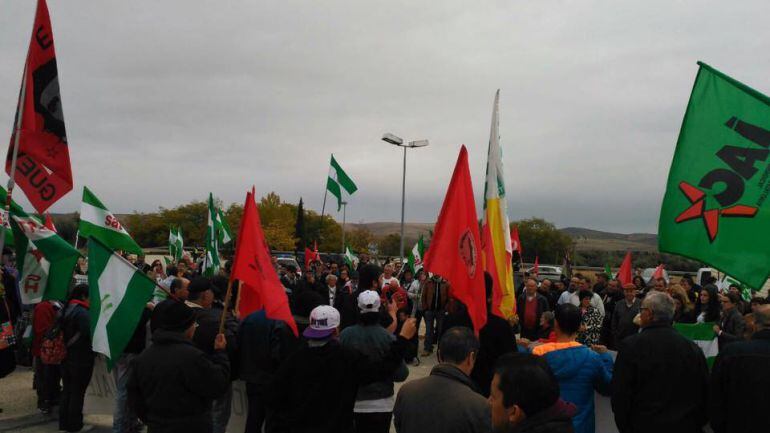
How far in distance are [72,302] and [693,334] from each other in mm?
7026

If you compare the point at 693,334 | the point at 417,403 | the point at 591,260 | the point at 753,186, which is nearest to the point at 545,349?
the point at 417,403

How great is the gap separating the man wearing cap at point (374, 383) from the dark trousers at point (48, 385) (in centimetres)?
528

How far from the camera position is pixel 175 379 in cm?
449

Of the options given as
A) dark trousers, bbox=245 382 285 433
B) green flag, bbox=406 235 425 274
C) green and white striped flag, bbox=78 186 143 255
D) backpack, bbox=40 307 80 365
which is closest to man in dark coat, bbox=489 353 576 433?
dark trousers, bbox=245 382 285 433

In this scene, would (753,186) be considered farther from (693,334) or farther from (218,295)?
(218,295)

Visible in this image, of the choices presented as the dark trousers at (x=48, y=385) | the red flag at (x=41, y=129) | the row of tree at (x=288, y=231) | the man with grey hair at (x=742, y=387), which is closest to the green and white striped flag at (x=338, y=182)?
the dark trousers at (x=48, y=385)

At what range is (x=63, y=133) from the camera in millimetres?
6926

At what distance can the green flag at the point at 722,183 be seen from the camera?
172 inches

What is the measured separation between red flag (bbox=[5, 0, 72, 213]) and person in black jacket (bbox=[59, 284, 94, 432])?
4.67 ft

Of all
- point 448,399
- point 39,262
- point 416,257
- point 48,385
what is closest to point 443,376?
point 448,399

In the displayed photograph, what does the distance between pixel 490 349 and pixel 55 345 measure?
17.3ft

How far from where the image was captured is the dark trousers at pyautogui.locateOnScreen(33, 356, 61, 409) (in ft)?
27.3

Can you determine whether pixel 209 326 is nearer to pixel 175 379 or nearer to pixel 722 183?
pixel 175 379

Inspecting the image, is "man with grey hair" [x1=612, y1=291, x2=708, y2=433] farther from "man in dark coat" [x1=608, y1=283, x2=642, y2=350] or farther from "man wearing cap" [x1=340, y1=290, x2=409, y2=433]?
"man in dark coat" [x1=608, y1=283, x2=642, y2=350]
